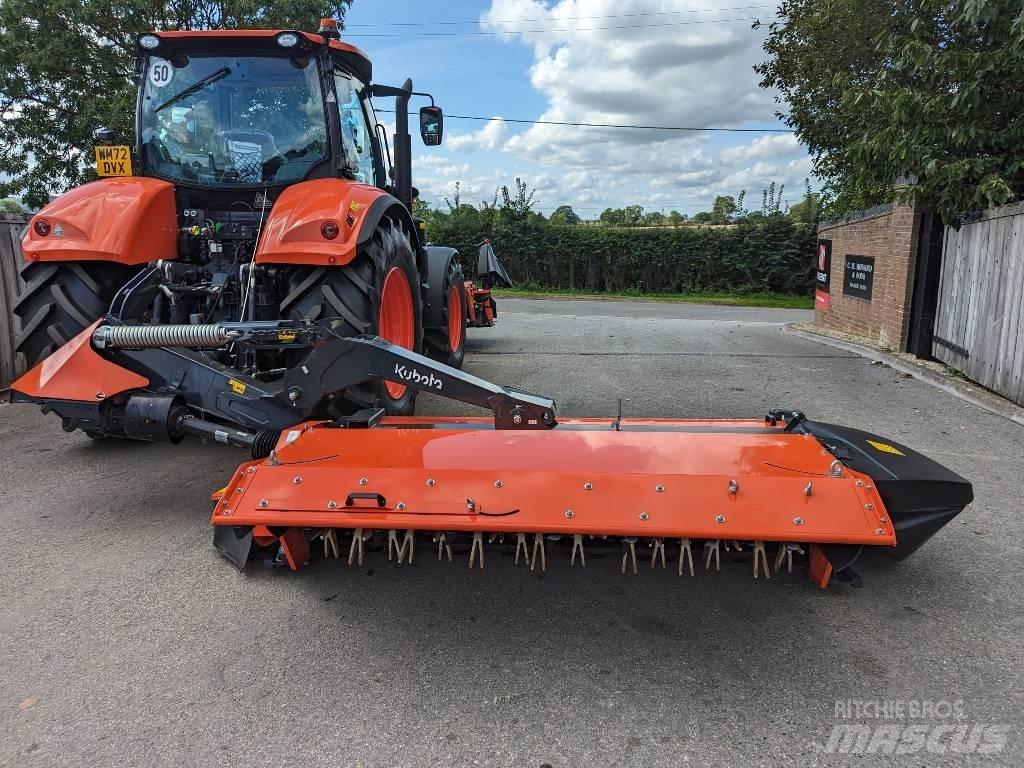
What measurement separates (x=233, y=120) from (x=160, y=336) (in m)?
2.17

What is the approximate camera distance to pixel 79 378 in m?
3.35

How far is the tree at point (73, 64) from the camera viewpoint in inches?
581

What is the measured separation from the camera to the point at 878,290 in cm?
925

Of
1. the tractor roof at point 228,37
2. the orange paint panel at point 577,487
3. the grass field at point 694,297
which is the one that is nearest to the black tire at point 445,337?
the tractor roof at point 228,37

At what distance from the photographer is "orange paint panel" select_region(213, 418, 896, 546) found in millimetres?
2334

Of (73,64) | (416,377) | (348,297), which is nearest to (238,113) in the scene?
(348,297)

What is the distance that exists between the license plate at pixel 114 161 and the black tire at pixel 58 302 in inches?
32.9

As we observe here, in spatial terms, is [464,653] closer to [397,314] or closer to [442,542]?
[442,542]

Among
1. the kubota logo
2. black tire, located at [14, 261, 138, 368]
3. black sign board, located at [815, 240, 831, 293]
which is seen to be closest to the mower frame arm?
the kubota logo

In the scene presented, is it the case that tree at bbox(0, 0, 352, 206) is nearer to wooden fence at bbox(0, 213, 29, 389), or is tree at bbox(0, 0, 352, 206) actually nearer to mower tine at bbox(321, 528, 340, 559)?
wooden fence at bbox(0, 213, 29, 389)

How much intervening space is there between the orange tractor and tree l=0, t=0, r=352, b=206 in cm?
1192

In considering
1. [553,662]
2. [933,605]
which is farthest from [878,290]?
[553,662]

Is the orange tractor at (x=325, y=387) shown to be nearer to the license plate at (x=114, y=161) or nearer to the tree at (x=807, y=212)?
the license plate at (x=114, y=161)
